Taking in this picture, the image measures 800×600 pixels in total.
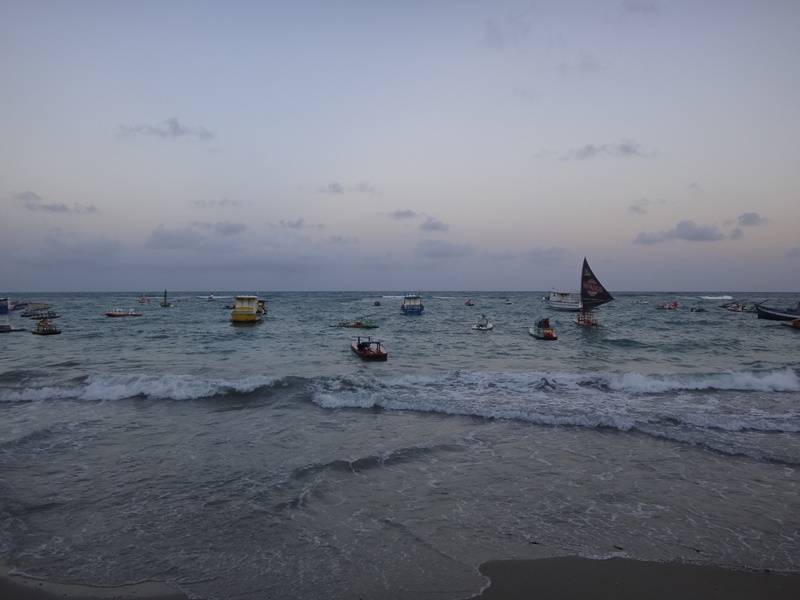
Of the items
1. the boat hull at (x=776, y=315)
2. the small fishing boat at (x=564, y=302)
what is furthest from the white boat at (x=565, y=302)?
the boat hull at (x=776, y=315)

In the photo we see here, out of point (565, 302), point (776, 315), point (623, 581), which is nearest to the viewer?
point (623, 581)

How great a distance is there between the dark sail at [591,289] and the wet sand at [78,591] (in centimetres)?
5390

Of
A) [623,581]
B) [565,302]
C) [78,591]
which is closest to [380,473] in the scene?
[623,581]

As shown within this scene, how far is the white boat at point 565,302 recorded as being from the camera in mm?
82625

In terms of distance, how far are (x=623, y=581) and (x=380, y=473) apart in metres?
6.53

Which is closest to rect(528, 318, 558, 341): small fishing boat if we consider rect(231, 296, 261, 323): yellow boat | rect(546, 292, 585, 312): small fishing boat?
rect(231, 296, 261, 323): yellow boat

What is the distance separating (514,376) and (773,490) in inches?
580

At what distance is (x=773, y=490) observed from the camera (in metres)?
11.8

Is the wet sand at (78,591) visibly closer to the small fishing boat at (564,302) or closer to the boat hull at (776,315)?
the boat hull at (776,315)

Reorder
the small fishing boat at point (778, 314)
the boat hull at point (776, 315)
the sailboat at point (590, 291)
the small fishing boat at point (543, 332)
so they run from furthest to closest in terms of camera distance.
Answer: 1. the boat hull at point (776, 315)
2. the small fishing boat at point (778, 314)
3. the sailboat at point (590, 291)
4. the small fishing boat at point (543, 332)

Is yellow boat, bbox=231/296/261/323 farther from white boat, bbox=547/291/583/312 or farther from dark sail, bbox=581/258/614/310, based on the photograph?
white boat, bbox=547/291/583/312

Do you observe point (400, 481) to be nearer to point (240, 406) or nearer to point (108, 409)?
point (240, 406)

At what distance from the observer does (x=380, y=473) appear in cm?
1298

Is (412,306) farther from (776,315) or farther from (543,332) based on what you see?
(776,315)
